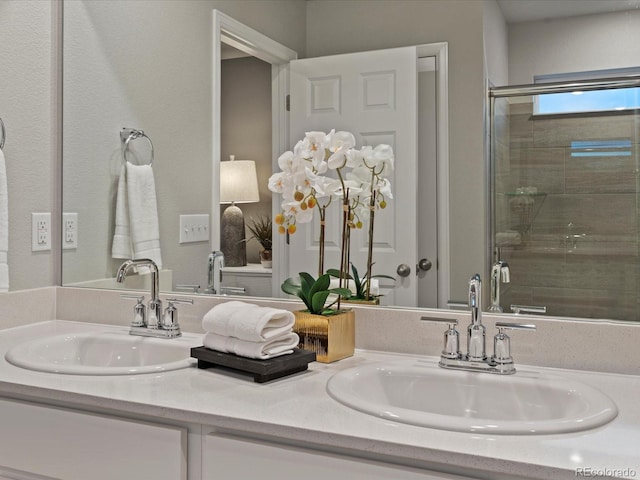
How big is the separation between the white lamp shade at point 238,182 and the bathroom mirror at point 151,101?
0.18ft

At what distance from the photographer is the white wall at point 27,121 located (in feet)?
5.98

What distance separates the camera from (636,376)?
4.25 feet

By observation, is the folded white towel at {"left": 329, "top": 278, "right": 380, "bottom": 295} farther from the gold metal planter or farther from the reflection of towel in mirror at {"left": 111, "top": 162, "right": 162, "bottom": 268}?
the reflection of towel in mirror at {"left": 111, "top": 162, "right": 162, "bottom": 268}

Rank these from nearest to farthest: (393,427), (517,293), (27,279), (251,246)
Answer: (393,427) < (517,293) < (251,246) < (27,279)

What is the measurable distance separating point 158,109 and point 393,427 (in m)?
1.34

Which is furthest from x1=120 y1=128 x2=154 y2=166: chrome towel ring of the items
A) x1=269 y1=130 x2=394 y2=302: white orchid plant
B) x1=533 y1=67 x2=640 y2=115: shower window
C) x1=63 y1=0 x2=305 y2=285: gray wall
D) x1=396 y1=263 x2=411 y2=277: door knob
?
x1=533 y1=67 x2=640 y2=115: shower window

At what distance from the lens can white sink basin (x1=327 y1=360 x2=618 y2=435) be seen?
1076 mm

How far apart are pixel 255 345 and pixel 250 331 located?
0.03m

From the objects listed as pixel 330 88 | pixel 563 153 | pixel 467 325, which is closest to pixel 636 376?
pixel 467 325

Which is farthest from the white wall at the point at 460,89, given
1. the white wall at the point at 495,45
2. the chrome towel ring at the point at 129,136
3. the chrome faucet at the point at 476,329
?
the chrome towel ring at the point at 129,136

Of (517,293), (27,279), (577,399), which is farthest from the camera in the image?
(27,279)

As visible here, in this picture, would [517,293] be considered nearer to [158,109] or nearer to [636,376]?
[636,376]

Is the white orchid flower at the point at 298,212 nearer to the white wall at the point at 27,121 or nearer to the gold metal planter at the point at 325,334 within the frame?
the gold metal planter at the point at 325,334

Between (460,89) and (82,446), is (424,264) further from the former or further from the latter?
(82,446)
